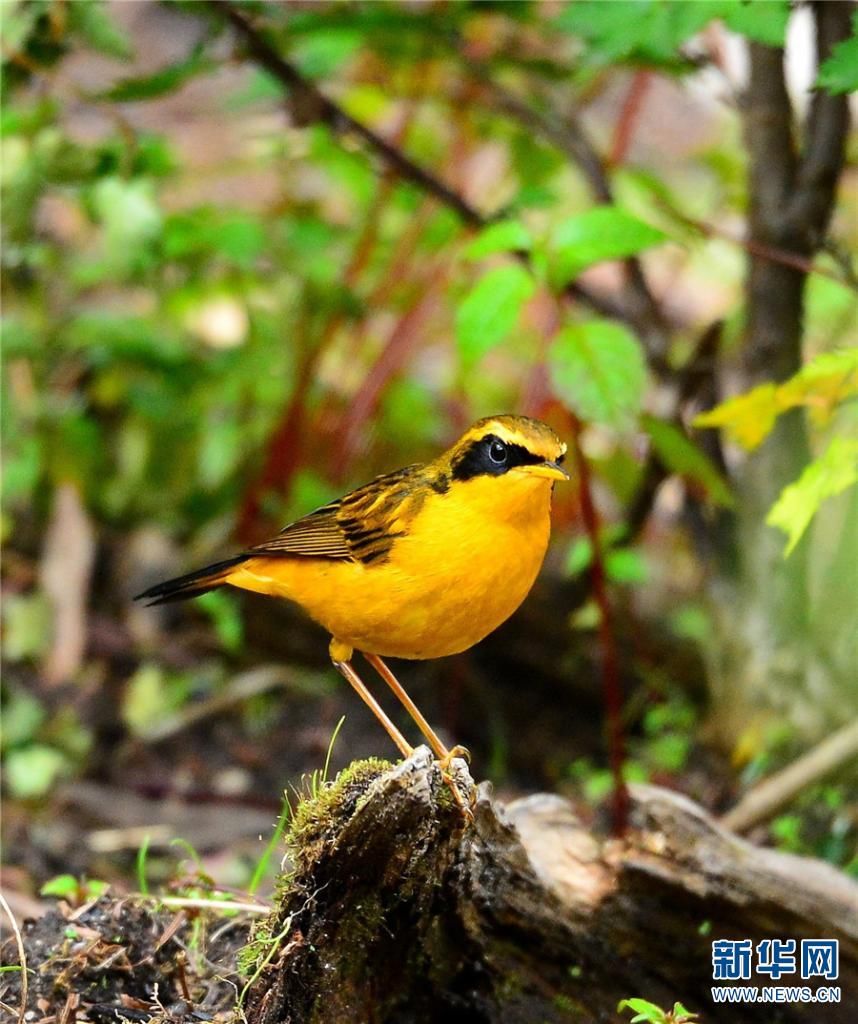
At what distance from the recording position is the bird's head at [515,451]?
3072 millimetres

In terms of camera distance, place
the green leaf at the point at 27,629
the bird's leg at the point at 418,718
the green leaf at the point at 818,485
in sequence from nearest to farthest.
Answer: the green leaf at the point at 818,485 → the bird's leg at the point at 418,718 → the green leaf at the point at 27,629

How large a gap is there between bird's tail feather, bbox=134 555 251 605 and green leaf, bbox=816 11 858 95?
1926 mm

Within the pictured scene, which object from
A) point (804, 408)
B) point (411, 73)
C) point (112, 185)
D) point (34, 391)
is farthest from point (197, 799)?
point (411, 73)

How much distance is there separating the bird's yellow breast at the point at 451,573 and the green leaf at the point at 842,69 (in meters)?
1.18

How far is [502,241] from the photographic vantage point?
380 cm

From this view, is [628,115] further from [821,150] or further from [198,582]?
[198,582]

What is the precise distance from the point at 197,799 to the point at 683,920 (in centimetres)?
291

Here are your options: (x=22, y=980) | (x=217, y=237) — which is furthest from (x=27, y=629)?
(x=22, y=980)

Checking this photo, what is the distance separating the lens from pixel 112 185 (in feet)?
16.1

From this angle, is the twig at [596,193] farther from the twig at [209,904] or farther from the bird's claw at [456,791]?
the twig at [209,904]

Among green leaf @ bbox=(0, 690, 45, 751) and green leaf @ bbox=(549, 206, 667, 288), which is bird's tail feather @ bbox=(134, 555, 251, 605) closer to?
green leaf @ bbox=(549, 206, 667, 288)

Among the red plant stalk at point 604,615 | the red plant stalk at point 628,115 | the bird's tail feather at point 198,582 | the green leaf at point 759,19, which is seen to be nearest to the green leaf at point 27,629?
the bird's tail feather at point 198,582

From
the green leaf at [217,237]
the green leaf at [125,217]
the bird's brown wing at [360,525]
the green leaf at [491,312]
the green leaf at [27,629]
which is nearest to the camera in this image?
the bird's brown wing at [360,525]

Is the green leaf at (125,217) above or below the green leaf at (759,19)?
below
